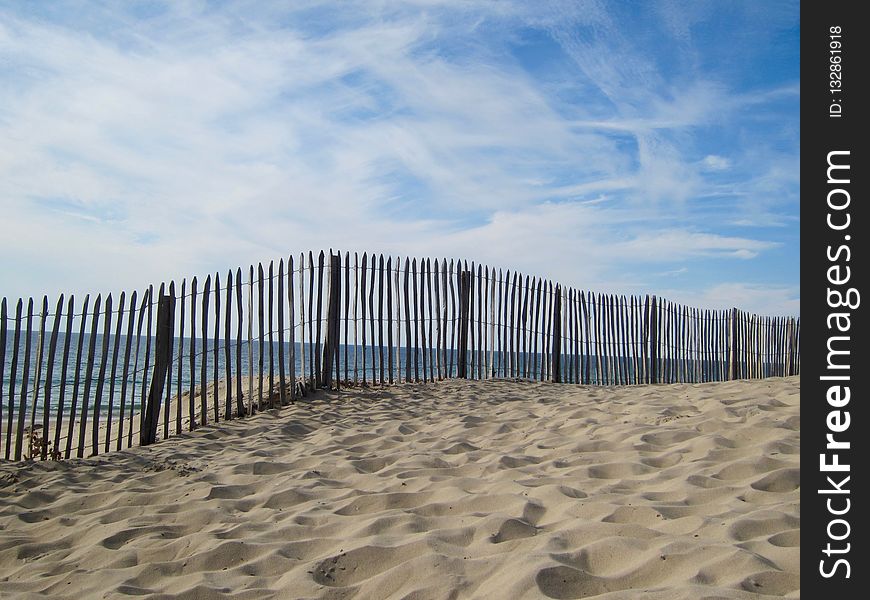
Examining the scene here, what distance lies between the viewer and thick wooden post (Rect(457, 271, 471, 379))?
31.0 feet

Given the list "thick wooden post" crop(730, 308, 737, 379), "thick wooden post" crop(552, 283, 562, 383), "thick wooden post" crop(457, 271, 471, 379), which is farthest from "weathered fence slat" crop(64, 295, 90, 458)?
"thick wooden post" crop(730, 308, 737, 379)

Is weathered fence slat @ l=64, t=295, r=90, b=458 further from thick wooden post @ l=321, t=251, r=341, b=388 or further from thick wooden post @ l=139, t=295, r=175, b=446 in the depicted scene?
thick wooden post @ l=321, t=251, r=341, b=388

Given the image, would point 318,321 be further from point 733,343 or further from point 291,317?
point 733,343

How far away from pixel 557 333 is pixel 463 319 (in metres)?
1.86

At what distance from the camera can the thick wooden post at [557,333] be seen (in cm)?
1045

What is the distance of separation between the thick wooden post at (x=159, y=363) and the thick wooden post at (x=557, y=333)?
19.0 ft

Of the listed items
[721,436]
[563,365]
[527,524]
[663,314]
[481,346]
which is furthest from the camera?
[663,314]

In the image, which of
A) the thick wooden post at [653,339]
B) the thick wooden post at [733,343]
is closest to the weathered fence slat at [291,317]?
the thick wooden post at [653,339]

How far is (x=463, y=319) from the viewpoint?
9461 mm

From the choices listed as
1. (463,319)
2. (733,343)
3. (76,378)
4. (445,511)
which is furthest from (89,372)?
(733,343)
